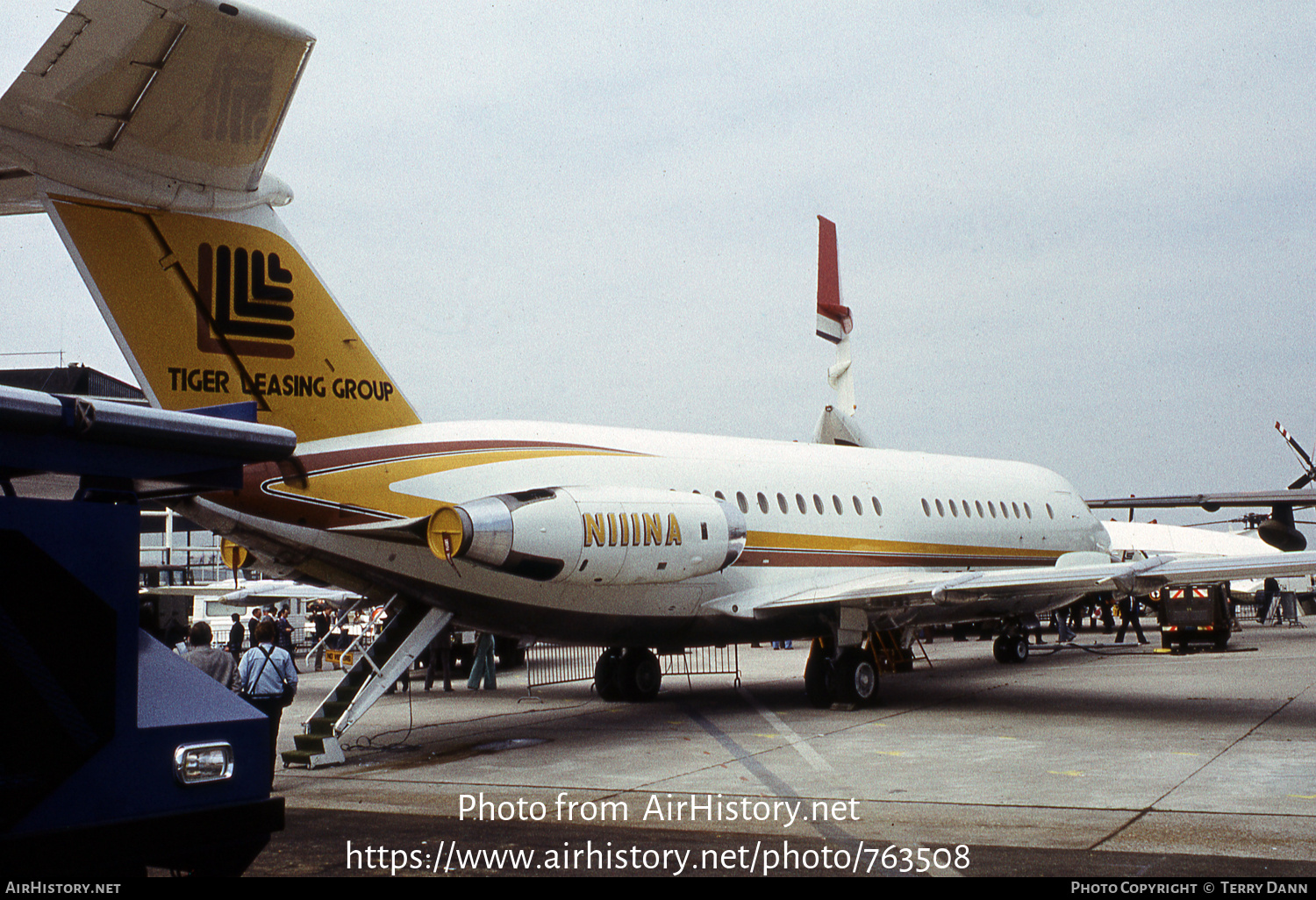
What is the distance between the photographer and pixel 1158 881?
5875 millimetres

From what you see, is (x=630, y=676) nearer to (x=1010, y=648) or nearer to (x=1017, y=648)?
(x=1010, y=648)

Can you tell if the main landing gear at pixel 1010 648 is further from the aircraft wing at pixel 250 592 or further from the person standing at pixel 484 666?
the aircraft wing at pixel 250 592

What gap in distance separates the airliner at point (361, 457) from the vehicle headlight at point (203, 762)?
2397 millimetres

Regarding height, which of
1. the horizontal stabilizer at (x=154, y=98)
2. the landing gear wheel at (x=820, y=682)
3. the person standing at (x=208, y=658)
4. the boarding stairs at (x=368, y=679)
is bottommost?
the landing gear wheel at (x=820, y=682)

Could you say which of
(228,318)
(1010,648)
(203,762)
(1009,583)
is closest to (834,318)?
(1010,648)

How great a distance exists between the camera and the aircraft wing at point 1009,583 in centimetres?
1277

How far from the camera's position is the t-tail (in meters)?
7.66

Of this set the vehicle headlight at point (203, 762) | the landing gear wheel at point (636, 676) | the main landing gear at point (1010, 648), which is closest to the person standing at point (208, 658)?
the vehicle headlight at point (203, 762)

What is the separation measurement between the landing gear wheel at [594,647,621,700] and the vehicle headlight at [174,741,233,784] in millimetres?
12852

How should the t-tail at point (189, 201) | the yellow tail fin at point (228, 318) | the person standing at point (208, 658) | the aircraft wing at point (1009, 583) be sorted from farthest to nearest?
the aircraft wing at point (1009, 583), the yellow tail fin at point (228, 318), the person standing at point (208, 658), the t-tail at point (189, 201)

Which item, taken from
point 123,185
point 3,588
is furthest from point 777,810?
point 123,185

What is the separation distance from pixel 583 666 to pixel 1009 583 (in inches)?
407

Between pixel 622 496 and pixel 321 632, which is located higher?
pixel 622 496

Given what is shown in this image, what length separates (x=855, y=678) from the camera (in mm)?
15164
